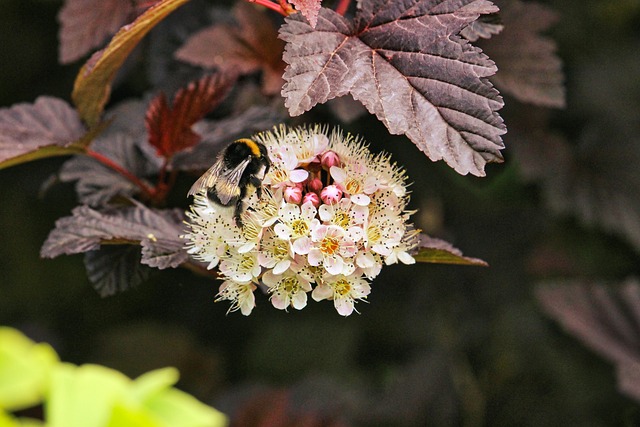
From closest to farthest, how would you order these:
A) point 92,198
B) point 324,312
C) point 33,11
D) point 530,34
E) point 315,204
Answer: point 315,204, point 92,198, point 530,34, point 33,11, point 324,312

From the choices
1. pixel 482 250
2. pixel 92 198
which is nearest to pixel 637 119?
pixel 482 250

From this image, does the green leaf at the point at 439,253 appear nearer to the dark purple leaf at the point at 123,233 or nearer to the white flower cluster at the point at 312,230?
the white flower cluster at the point at 312,230

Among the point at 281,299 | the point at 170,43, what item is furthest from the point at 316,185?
the point at 170,43

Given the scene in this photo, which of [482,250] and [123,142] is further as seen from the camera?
[482,250]

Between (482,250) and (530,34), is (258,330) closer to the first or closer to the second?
(482,250)

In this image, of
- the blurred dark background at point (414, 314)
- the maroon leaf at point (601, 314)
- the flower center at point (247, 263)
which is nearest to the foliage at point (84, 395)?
the flower center at point (247, 263)

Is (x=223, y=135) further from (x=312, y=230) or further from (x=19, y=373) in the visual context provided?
(x=19, y=373)
